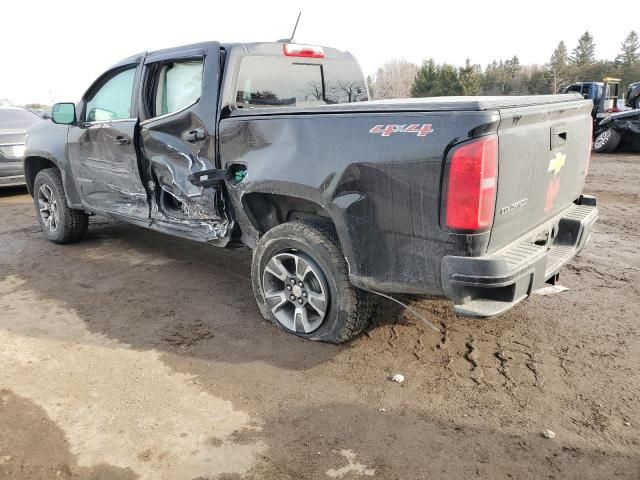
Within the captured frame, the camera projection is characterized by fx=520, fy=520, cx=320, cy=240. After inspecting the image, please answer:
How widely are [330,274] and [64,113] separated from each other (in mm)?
3669

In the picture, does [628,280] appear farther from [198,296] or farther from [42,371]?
[42,371]

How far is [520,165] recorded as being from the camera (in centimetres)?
279

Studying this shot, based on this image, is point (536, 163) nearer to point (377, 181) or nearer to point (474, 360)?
point (377, 181)

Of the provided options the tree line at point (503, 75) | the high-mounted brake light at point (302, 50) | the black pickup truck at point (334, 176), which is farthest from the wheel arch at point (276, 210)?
the tree line at point (503, 75)

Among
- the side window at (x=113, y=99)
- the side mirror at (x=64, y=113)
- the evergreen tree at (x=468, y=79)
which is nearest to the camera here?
the side window at (x=113, y=99)

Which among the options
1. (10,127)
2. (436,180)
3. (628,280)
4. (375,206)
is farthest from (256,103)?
(10,127)

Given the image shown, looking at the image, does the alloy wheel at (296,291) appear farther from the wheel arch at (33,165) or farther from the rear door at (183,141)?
the wheel arch at (33,165)

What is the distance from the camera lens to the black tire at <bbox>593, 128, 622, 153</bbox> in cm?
1429

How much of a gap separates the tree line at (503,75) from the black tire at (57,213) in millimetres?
25020

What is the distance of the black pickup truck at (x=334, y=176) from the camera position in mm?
2646

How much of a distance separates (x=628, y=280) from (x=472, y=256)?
273cm

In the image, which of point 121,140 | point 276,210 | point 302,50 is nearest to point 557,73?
point 302,50

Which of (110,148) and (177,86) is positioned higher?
(177,86)

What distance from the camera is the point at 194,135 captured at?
3979 mm
